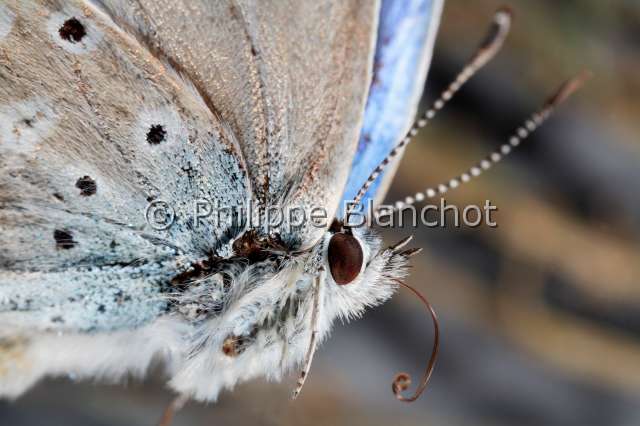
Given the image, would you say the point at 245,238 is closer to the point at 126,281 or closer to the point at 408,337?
the point at 126,281

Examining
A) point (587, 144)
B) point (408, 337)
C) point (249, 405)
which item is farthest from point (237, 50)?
point (587, 144)

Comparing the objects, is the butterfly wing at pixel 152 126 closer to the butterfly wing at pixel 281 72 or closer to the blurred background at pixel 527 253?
the butterfly wing at pixel 281 72

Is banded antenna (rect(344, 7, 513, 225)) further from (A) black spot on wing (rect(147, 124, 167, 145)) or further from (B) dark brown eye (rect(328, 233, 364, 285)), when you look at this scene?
(A) black spot on wing (rect(147, 124, 167, 145))

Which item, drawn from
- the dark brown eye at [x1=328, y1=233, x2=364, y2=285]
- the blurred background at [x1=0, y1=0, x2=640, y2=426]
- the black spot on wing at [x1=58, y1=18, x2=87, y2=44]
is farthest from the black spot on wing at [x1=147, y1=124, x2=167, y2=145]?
the blurred background at [x1=0, y1=0, x2=640, y2=426]

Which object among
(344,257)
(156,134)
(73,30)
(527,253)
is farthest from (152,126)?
(527,253)

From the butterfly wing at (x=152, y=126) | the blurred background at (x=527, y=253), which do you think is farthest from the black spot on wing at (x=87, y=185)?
the blurred background at (x=527, y=253)

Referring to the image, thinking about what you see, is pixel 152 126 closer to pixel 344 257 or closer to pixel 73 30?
pixel 73 30
